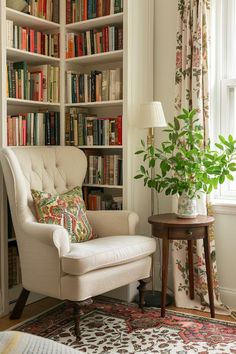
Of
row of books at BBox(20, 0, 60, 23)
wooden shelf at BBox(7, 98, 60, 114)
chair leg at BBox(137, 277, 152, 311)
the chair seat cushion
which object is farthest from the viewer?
row of books at BBox(20, 0, 60, 23)

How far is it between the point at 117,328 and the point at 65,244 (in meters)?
0.68

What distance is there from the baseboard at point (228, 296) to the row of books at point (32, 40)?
2.33 m

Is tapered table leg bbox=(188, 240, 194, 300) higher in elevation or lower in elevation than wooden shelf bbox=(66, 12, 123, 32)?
lower

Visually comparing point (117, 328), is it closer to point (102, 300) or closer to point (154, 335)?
point (154, 335)

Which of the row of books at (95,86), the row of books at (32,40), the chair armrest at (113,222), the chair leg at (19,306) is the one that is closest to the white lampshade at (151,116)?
the row of books at (95,86)

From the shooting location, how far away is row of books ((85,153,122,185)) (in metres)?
3.85

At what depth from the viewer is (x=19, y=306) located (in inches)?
132

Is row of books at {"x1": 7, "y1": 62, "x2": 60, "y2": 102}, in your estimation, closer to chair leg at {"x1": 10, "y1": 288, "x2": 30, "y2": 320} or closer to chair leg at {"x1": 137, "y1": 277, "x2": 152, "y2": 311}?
chair leg at {"x1": 10, "y1": 288, "x2": 30, "y2": 320}

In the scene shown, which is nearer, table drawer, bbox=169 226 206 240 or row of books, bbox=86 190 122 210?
table drawer, bbox=169 226 206 240

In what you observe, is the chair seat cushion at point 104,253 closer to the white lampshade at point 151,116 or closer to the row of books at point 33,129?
the white lampshade at point 151,116

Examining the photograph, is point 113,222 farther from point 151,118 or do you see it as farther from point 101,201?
point 151,118

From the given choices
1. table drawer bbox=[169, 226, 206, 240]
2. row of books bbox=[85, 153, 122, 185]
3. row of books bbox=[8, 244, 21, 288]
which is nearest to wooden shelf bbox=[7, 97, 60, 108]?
row of books bbox=[85, 153, 122, 185]

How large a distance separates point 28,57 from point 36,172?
3.22ft

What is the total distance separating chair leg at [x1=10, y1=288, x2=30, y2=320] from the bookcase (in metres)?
0.12
